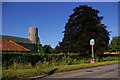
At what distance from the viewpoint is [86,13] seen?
30625 millimetres

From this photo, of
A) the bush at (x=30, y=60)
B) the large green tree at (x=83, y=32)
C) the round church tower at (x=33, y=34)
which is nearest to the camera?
the bush at (x=30, y=60)

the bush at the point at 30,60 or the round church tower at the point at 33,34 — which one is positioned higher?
the round church tower at the point at 33,34

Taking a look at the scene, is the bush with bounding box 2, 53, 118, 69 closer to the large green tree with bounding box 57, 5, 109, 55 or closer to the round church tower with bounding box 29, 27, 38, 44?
the large green tree with bounding box 57, 5, 109, 55

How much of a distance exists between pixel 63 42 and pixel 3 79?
22929 millimetres

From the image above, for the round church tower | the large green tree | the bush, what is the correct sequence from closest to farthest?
the bush → the large green tree → the round church tower

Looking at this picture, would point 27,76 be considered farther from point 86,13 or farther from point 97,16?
point 97,16

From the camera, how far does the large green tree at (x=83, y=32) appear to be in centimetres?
2739

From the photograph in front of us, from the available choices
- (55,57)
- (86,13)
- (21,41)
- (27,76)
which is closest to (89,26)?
(86,13)

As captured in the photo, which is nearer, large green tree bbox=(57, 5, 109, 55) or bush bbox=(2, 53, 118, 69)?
bush bbox=(2, 53, 118, 69)

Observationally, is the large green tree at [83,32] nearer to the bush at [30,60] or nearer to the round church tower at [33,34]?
the bush at [30,60]

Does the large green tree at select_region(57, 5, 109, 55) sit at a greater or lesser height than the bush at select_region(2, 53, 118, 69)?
greater

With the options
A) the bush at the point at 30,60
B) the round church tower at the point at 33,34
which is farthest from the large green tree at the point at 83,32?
the round church tower at the point at 33,34

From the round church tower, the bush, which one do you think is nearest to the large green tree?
the bush

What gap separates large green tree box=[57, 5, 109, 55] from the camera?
27391 mm
